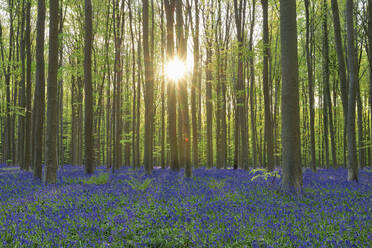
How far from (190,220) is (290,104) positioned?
183 inches

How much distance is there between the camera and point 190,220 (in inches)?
199

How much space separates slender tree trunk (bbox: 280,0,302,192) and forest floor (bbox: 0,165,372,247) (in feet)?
2.45

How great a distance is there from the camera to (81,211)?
18.9 ft

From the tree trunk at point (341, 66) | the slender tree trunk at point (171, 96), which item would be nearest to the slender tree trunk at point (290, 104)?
the tree trunk at point (341, 66)

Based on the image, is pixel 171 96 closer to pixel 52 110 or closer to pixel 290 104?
pixel 52 110

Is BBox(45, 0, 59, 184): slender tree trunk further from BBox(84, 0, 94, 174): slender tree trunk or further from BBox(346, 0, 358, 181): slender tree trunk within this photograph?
BBox(346, 0, 358, 181): slender tree trunk

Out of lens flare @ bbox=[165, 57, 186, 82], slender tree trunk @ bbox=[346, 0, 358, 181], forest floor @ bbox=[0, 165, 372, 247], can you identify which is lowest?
forest floor @ bbox=[0, 165, 372, 247]

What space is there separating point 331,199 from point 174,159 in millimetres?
9956

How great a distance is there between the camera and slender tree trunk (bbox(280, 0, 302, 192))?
7.52 metres

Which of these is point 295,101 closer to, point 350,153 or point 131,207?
point 350,153

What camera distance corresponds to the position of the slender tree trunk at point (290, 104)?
7.52 metres

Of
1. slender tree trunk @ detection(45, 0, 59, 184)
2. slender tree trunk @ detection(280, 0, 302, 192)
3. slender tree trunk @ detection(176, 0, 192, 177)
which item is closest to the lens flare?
slender tree trunk @ detection(176, 0, 192, 177)

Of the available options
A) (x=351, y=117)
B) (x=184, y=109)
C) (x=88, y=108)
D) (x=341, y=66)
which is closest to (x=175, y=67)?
(x=184, y=109)

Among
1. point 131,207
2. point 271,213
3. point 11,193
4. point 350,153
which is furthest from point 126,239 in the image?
point 350,153
